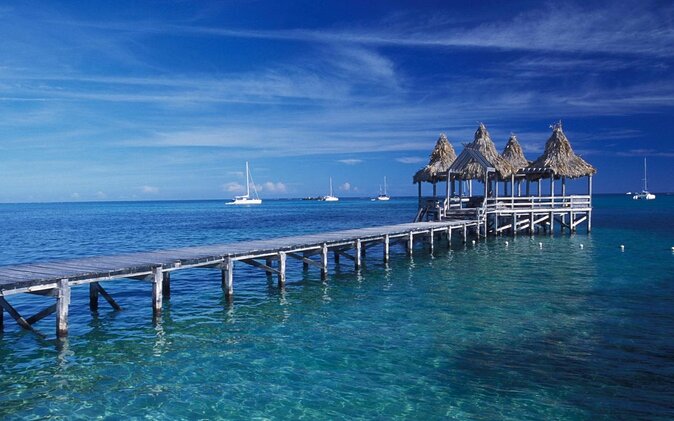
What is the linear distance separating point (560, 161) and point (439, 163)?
8409 millimetres

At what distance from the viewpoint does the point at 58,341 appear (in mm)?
12219

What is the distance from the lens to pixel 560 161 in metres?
35.5

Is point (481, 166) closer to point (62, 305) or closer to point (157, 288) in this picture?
point (157, 288)

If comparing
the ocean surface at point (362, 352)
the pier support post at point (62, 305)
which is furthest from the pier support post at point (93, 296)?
the pier support post at point (62, 305)

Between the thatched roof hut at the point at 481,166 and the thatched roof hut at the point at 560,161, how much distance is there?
2.52m

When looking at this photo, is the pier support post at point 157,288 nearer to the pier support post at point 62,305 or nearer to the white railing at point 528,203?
the pier support post at point 62,305

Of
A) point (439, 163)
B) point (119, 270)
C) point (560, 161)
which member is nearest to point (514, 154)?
point (560, 161)

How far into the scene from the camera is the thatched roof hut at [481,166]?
3309 centimetres

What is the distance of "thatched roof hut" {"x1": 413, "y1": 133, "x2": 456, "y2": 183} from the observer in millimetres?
35312

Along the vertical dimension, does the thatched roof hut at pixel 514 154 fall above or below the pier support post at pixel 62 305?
above

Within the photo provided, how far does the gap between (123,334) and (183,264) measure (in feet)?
8.22

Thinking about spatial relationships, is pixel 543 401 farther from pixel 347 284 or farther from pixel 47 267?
pixel 47 267

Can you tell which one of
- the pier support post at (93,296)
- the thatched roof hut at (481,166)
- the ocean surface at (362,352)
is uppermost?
the thatched roof hut at (481,166)

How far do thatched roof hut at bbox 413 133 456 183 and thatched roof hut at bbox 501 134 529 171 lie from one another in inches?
194
